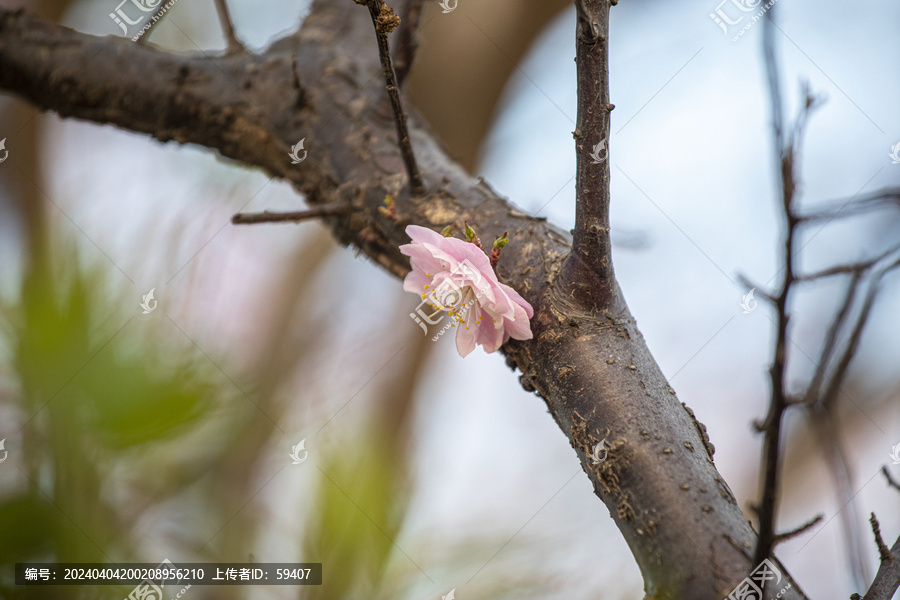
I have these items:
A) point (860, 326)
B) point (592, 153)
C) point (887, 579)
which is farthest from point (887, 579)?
point (592, 153)

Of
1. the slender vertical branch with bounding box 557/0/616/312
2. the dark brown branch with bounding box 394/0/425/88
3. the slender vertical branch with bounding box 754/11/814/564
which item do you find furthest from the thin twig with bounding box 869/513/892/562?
the dark brown branch with bounding box 394/0/425/88

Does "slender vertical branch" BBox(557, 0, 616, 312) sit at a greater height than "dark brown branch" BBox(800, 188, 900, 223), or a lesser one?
greater

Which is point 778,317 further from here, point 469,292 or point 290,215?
point 290,215

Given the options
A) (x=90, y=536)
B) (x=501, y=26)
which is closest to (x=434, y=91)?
(x=501, y=26)

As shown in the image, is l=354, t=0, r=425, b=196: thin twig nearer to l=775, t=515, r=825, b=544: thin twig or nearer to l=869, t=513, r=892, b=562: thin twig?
l=775, t=515, r=825, b=544: thin twig

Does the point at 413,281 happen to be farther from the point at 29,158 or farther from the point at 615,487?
the point at 29,158

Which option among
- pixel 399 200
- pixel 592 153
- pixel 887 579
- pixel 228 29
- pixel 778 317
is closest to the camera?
pixel 778 317
